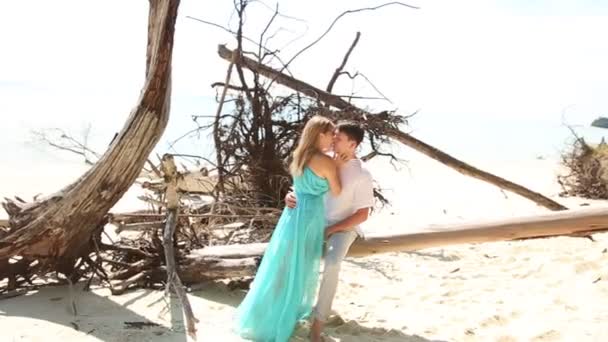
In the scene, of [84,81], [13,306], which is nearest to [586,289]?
[13,306]

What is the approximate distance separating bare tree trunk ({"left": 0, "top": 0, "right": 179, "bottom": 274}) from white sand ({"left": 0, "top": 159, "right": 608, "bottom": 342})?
1.43 ft

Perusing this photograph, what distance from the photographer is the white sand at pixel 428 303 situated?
4.35 metres

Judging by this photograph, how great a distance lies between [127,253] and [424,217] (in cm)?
544

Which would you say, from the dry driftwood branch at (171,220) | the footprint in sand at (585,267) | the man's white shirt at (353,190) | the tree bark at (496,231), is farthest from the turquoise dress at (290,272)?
the footprint in sand at (585,267)

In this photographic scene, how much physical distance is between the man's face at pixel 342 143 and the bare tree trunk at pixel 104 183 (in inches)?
63.9

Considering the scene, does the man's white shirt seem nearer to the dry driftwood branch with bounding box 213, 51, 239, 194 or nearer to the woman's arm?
the woman's arm

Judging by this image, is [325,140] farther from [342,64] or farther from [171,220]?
[342,64]

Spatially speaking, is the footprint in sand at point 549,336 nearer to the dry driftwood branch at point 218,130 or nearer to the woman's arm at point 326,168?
the woman's arm at point 326,168

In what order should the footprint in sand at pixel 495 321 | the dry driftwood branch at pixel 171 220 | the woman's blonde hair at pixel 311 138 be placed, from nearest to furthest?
the woman's blonde hair at pixel 311 138 → the footprint in sand at pixel 495 321 → the dry driftwood branch at pixel 171 220

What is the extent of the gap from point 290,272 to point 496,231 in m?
1.71

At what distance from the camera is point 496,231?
4.80 m

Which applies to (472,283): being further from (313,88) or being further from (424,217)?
(424,217)

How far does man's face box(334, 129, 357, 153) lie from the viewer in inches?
158

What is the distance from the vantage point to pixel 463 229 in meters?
4.84
